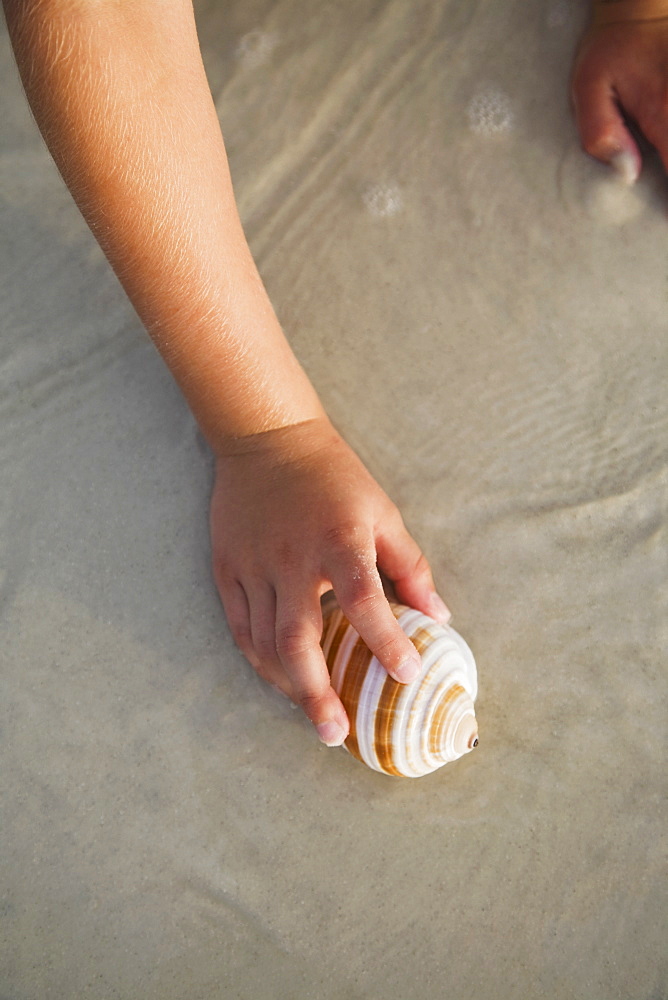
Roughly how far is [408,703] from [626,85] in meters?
1.58

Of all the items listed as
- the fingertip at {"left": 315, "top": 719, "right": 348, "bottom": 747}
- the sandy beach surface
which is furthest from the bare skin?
the sandy beach surface

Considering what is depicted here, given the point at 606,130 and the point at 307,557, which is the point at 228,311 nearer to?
the point at 307,557

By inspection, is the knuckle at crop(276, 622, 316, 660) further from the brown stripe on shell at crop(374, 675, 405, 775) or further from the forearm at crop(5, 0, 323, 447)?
the forearm at crop(5, 0, 323, 447)

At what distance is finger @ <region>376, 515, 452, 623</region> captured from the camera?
165 centimetres

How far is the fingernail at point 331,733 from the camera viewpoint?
1.48m

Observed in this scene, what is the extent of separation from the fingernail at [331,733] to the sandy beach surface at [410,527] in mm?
150

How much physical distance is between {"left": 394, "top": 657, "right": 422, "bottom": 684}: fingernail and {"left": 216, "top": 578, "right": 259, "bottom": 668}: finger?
13.0 inches

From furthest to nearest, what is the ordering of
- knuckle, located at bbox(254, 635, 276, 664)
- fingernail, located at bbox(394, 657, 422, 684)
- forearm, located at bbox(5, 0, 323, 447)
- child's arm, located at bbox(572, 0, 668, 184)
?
child's arm, located at bbox(572, 0, 668, 184) < knuckle, located at bbox(254, 635, 276, 664) < fingernail, located at bbox(394, 657, 422, 684) < forearm, located at bbox(5, 0, 323, 447)

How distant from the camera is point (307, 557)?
155 centimetres

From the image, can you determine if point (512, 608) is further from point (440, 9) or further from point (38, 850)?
point (440, 9)

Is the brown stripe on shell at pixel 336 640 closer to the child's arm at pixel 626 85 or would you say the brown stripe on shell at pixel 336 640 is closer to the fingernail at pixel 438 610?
the fingernail at pixel 438 610

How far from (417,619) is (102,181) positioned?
1.00 m

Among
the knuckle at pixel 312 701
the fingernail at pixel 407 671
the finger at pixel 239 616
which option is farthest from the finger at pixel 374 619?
the finger at pixel 239 616

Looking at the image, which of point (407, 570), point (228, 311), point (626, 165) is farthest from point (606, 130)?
point (407, 570)
